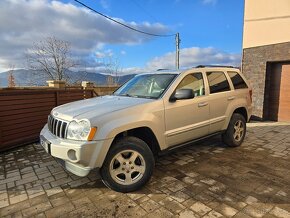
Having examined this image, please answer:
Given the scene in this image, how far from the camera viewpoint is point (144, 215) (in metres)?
2.55

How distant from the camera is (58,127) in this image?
3.08 m

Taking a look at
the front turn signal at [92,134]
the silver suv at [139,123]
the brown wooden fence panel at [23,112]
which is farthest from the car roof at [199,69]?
the brown wooden fence panel at [23,112]

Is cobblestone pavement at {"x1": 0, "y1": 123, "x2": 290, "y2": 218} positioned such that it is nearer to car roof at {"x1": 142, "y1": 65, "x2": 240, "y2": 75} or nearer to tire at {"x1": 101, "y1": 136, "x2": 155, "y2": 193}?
tire at {"x1": 101, "y1": 136, "x2": 155, "y2": 193}

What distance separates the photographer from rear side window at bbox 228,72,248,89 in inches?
189

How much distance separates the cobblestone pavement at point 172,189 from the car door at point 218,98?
26.9 inches

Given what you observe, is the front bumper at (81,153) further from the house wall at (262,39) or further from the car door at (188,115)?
the house wall at (262,39)

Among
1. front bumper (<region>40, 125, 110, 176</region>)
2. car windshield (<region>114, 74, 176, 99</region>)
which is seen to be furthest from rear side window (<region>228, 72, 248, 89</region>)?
front bumper (<region>40, 125, 110, 176</region>)

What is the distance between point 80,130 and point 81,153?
29cm

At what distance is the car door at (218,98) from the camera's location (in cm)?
420

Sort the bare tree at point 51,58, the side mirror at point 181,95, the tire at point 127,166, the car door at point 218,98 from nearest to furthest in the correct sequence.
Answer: the tire at point 127,166 < the side mirror at point 181,95 < the car door at point 218,98 < the bare tree at point 51,58

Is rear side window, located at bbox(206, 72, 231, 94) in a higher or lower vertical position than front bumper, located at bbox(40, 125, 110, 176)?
higher

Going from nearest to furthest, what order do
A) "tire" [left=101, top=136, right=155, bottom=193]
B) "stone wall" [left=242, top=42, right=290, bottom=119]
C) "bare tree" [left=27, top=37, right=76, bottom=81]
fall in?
"tire" [left=101, top=136, right=155, bottom=193] < "stone wall" [left=242, top=42, right=290, bottom=119] < "bare tree" [left=27, top=37, right=76, bottom=81]

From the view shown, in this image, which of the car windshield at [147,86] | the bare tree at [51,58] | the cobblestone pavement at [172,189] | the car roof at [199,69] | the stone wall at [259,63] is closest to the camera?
the cobblestone pavement at [172,189]

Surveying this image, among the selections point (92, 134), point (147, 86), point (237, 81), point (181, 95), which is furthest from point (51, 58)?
point (92, 134)
